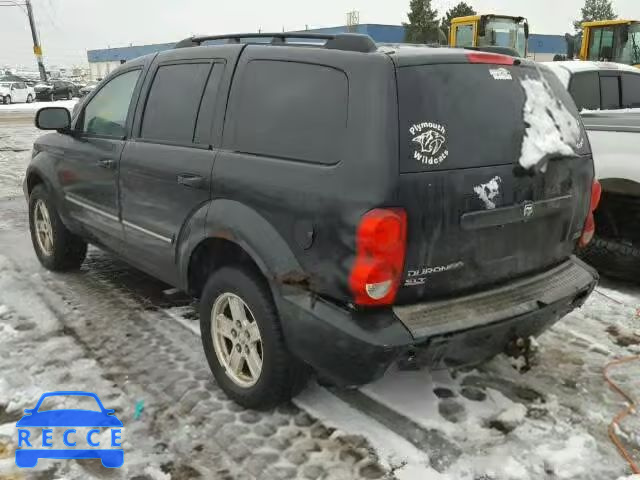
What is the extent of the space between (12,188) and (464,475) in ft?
31.0

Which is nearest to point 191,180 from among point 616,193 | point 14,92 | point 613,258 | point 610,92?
point 616,193

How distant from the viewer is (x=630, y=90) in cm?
689

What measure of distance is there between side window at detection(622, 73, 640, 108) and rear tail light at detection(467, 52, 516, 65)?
4.59 metres

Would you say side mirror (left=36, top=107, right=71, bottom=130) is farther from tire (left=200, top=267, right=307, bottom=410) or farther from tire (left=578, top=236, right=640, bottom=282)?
tire (left=578, top=236, right=640, bottom=282)

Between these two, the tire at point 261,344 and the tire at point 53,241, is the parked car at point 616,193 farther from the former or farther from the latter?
→ the tire at point 53,241

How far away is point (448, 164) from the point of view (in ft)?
8.50

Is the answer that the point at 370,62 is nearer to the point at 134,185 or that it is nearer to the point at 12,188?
the point at 134,185

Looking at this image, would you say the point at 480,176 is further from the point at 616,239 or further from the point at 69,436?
the point at 616,239

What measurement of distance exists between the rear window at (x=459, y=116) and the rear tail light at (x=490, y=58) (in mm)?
36

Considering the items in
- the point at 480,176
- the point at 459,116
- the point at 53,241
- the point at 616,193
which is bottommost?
the point at 53,241

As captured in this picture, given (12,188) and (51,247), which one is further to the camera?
(12,188)

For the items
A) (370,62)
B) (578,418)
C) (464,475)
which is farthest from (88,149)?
(578,418)

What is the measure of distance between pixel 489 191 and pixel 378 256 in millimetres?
645

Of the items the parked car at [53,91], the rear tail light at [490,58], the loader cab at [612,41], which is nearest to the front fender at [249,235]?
the rear tail light at [490,58]
